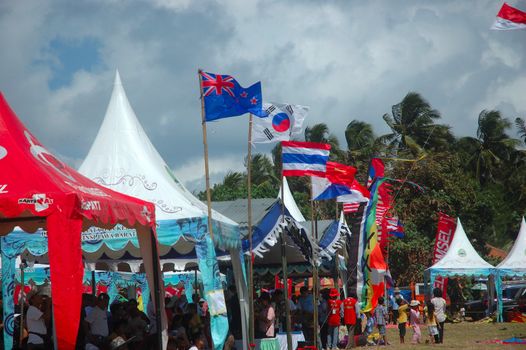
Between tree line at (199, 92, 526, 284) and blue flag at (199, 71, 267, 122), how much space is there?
27451 mm

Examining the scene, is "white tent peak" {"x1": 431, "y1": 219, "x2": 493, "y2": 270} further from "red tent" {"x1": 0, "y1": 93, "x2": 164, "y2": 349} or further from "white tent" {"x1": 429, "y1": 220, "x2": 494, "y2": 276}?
"red tent" {"x1": 0, "y1": 93, "x2": 164, "y2": 349}

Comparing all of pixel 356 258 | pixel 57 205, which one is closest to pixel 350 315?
pixel 356 258

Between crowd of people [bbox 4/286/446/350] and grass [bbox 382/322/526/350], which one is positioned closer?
crowd of people [bbox 4/286/446/350]

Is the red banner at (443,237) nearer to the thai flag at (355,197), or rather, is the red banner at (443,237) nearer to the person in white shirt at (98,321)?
the thai flag at (355,197)

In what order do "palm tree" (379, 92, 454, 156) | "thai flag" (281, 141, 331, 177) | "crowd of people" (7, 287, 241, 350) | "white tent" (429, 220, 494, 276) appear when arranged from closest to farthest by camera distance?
"crowd of people" (7, 287, 241, 350) → "thai flag" (281, 141, 331, 177) → "white tent" (429, 220, 494, 276) → "palm tree" (379, 92, 454, 156)

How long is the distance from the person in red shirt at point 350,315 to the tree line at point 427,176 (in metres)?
21.1

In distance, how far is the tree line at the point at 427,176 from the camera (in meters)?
47.4

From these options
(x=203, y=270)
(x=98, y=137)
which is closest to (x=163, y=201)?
(x=203, y=270)

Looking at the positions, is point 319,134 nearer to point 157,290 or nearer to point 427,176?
point 427,176

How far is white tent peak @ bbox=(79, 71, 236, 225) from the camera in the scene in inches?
567

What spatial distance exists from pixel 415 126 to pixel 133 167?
45.1 m

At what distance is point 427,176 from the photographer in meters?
47.7

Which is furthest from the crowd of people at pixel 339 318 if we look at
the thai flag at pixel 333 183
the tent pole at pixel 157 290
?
the tent pole at pixel 157 290

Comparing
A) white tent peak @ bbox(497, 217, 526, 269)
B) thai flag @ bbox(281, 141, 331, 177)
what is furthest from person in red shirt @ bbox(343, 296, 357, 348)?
white tent peak @ bbox(497, 217, 526, 269)
